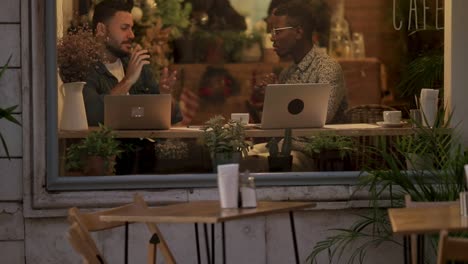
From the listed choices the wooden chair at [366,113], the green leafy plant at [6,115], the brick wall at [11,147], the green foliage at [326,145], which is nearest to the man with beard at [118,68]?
the brick wall at [11,147]

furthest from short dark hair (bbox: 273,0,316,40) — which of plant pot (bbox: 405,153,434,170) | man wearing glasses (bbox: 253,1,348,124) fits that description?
plant pot (bbox: 405,153,434,170)

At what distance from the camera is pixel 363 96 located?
8.91 metres

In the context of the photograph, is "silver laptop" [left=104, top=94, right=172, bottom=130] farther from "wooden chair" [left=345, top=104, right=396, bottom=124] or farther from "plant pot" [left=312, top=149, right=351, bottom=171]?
"wooden chair" [left=345, top=104, right=396, bottom=124]

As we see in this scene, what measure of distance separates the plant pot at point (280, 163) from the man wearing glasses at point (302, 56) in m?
0.41

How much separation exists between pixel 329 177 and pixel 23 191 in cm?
195

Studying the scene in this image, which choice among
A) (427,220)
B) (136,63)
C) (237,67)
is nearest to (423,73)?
(237,67)

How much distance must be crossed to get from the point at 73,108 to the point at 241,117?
1.15 metres

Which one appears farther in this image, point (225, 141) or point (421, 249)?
point (225, 141)

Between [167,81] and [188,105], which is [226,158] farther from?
[167,81]

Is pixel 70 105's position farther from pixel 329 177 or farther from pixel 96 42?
pixel 329 177

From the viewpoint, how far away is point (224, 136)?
28.0ft

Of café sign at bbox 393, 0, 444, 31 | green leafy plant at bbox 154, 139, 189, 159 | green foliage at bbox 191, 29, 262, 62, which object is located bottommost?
green leafy plant at bbox 154, 139, 189, 159

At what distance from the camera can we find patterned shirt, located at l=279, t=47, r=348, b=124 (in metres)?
8.70

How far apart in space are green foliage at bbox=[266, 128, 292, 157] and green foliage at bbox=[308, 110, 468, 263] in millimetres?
524
